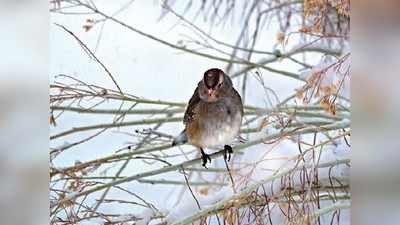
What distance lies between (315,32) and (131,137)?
0.63 metres

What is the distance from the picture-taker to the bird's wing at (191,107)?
5.36 feet

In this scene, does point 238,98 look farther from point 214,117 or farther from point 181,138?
point 181,138

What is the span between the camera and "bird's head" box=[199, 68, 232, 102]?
1.62 m

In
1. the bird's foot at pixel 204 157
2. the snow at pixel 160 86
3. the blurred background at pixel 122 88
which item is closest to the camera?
the blurred background at pixel 122 88

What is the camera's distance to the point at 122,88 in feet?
5.23

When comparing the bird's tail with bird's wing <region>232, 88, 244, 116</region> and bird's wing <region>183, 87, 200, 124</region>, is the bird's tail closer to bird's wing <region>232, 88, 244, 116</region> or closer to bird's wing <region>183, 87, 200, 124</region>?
bird's wing <region>183, 87, 200, 124</region>

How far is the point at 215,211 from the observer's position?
1669 millimetres

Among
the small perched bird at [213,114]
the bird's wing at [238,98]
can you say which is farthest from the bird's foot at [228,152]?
the bird's wing at [238,98]

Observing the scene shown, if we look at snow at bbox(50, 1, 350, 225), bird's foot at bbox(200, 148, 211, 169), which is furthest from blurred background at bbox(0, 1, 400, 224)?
bird's foot at bbox(200, 148, 211, 169)

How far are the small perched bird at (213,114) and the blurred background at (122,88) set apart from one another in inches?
1.4

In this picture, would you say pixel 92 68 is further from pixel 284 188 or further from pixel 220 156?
pixel 284 188

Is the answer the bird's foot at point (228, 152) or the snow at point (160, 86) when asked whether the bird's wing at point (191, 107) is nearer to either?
the snow at point (160, 86)

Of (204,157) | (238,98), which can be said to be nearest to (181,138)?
(204,157)
